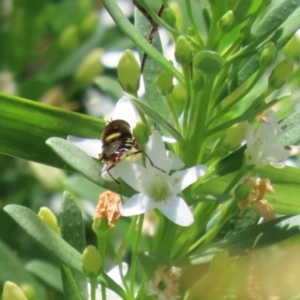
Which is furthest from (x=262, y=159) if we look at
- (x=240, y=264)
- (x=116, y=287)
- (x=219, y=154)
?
(x=116, y=287)

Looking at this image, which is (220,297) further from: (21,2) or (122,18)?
(21,2)

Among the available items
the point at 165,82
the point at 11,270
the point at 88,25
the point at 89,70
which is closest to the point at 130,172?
the point at 165,82

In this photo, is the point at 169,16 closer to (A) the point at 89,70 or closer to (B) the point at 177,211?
(B) the point at 177,211

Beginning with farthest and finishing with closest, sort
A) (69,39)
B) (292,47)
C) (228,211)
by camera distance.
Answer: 1. (69,39)
2. (292,47)
3. (228,211)

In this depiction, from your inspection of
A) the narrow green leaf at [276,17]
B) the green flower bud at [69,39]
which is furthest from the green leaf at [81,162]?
the green flower bud at [69,39]

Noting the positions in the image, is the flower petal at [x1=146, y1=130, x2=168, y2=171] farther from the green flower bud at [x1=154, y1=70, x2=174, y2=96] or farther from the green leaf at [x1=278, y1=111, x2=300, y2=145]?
the green leaf at [x1=278, y1=111, x2=300, y2=145]

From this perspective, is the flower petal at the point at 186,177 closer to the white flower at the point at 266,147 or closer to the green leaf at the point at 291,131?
the white flower at the point at 266,147
